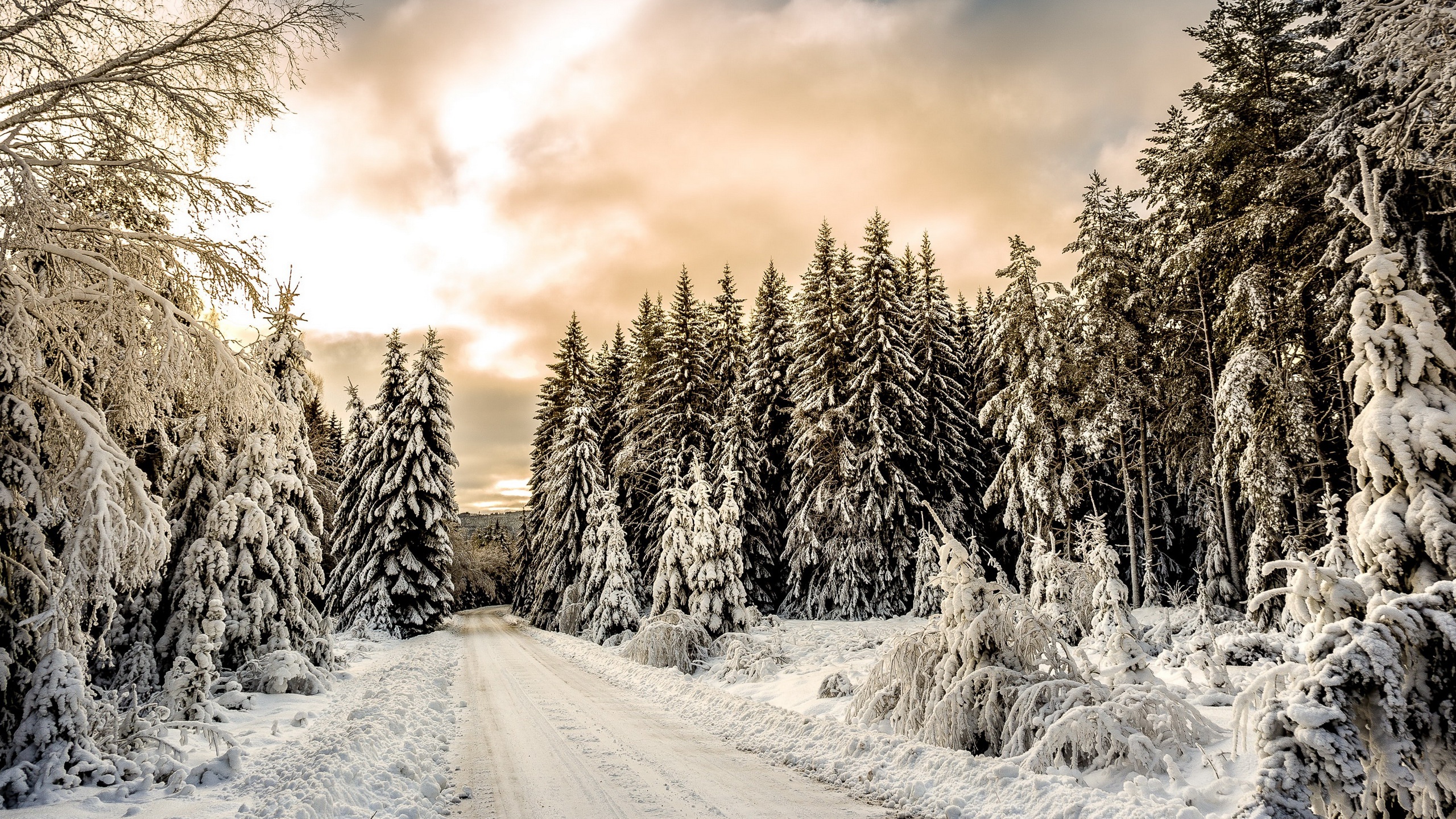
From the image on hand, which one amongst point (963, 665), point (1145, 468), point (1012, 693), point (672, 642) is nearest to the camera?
point (1012, 693)

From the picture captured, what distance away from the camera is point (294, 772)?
22.8ft

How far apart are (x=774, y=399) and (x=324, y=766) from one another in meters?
23.6

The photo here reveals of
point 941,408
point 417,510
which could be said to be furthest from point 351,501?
point 941,408

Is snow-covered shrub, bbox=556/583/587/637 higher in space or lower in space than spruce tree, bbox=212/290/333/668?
lower

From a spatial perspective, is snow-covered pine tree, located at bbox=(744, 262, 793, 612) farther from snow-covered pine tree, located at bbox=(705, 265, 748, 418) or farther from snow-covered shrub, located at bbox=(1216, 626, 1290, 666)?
snow-covered shrub, located at bbox=(1216, 626, 1290, 666)

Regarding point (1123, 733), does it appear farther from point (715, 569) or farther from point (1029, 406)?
point (1029, 406)

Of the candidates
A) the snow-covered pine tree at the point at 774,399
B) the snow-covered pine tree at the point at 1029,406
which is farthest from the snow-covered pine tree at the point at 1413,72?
the snow-covered pine tree at the point at 774,399

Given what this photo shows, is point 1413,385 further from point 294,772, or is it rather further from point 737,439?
point 737,439

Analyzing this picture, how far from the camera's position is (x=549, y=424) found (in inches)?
1549

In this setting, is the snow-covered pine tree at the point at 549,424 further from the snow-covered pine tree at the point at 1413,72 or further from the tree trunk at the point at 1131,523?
the snow-covered pine tree at the point at 1413,72

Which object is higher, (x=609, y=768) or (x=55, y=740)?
(x=55, y=740)

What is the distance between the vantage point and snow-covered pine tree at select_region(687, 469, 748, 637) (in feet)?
60.5

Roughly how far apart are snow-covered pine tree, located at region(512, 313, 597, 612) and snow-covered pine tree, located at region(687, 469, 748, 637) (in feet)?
45.9

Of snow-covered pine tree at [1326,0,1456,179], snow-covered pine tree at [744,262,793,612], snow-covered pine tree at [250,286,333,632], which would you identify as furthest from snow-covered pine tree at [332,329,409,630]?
snow-covered pine tree at [1326,0,1456,179]
